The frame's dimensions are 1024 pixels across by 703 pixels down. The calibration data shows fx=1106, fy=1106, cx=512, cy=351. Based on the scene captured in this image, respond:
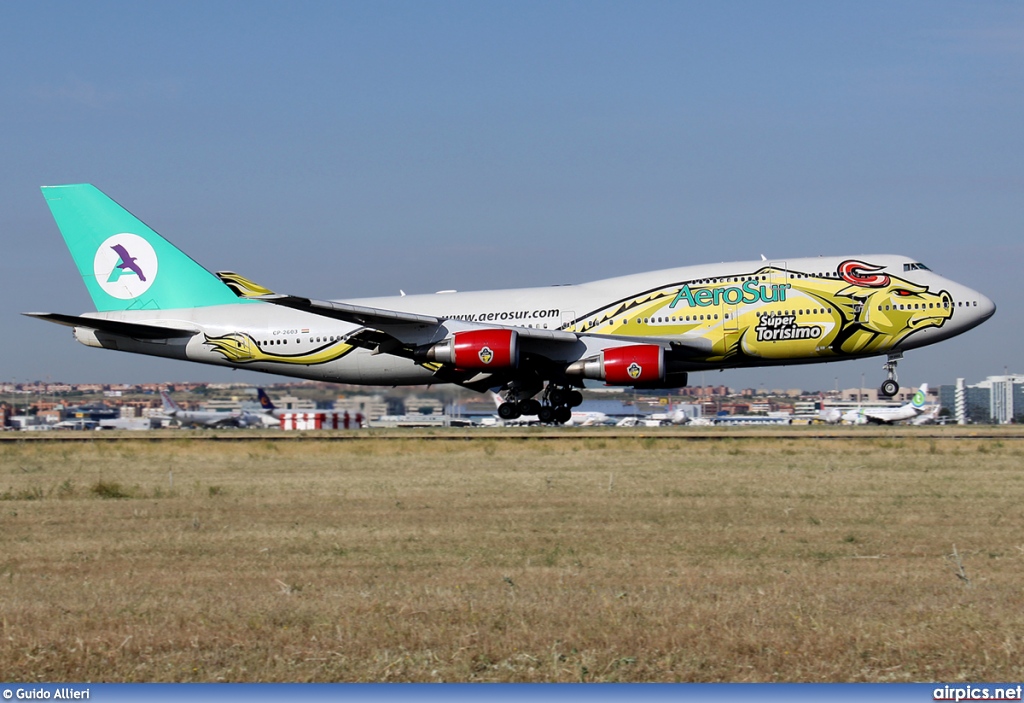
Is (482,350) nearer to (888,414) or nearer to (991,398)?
(888,414)

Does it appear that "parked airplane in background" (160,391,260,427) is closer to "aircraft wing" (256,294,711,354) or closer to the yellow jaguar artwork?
"aircraft wing" (256,294,711,354)

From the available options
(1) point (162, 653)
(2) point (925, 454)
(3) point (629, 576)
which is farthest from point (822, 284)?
(1) point (162, 653)

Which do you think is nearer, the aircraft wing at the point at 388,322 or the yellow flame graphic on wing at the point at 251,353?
the aircraft wing at the point at 388,322

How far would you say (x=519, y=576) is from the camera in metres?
10.5

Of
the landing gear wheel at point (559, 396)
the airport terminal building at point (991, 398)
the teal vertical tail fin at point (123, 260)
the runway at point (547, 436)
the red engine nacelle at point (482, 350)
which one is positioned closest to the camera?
the red engine nacelle at point (482, 350)

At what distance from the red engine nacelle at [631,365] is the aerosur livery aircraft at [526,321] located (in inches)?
1.7

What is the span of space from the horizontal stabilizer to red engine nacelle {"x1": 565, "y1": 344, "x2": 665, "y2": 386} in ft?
46.8

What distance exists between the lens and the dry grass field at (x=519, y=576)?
7297mm

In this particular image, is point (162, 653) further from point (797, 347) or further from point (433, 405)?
point (433, 405)

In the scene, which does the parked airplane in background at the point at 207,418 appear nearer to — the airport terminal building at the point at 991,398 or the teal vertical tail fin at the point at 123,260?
the teal vertical tail fin at the point at 123,260

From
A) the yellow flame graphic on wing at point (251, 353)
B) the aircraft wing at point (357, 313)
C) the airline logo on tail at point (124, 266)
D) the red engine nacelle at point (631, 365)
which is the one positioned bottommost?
the red engine nacelle at point (631, 365)

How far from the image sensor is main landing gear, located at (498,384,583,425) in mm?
35219

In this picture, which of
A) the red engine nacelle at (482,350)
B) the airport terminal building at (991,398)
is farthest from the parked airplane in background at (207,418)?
the airport terminal building at (991,398)

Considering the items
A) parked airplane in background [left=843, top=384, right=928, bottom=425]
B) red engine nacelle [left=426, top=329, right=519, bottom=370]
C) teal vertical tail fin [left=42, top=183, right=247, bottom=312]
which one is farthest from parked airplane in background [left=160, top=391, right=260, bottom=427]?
red engine nacelle [left=426, top=329, right=519, bottom=370]
